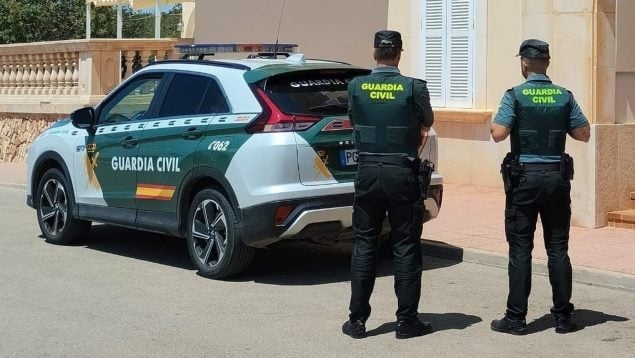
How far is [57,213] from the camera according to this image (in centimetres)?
1047

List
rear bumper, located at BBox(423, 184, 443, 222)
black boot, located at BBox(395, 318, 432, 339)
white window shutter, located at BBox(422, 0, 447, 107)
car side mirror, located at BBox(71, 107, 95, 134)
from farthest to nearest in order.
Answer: white window shutter, located at BBox(422, 0, 447, 107)
car side mirror, located at BBox(71, 107, 95, 134)
rear bumper, located at BBox(423, 184, 443, 222)
black boot, located at BBox(395, 318, 432, 339)

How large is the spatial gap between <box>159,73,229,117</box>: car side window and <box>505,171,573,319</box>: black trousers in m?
2.74

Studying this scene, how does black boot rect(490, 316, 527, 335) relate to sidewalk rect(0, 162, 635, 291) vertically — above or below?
below

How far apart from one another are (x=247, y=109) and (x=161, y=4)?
45.2 feet

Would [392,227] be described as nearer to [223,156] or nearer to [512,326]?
[512,326]

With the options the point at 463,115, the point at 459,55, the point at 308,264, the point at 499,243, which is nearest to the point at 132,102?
the point at 308,264

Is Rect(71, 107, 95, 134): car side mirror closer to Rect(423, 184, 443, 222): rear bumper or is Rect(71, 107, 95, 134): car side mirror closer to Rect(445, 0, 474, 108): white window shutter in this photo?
Rect(423, 184, 443, 222): rear bumper

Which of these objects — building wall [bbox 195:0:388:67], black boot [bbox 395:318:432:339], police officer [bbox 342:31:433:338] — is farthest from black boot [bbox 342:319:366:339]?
building wall [bbox 195:0:388:67]

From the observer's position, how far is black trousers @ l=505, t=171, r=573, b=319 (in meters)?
6.79

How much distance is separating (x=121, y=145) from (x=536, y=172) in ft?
13.6

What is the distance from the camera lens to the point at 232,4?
18.4 m

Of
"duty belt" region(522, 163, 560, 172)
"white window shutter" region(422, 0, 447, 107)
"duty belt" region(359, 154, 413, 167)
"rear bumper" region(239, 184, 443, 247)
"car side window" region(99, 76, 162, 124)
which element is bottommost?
"rear bumper" region(239, 184, 443, 247)

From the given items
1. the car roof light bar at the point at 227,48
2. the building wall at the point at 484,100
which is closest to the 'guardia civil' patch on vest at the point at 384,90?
the car roof light bar at the point at 227,48

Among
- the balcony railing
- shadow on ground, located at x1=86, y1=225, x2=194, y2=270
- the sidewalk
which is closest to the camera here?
the sidewalk
